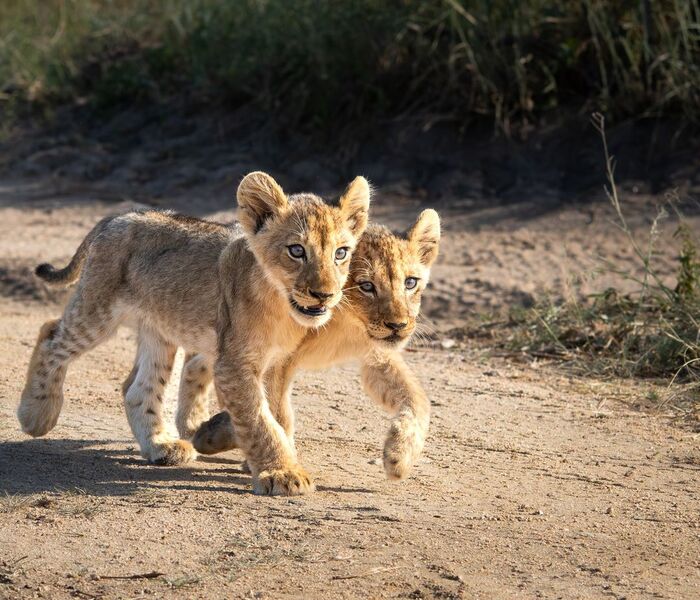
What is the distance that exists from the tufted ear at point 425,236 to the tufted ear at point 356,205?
0.26m

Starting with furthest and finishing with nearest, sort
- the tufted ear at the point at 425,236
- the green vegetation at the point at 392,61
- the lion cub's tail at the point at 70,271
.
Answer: the green vegetation at the point at 392,61, the lion cub's tail at the point at 70,271, the tufted ear at the point at 425,236

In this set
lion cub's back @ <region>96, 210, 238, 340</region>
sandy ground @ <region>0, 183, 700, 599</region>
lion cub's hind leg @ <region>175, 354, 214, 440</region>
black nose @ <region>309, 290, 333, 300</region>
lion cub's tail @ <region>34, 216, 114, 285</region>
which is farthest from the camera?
lion cub's tail @ <region>34, 216, 114, 285</region>

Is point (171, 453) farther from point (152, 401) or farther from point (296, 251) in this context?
point (296, 251)

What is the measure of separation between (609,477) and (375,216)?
598cm

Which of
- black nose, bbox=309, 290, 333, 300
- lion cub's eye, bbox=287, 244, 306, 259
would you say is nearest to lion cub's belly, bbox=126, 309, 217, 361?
lion cub's eye, bbox=287, 244, 306, 259

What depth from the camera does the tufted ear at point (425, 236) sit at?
5605mm

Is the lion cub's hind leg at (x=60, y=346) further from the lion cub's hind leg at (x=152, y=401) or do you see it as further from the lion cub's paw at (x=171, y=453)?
the lion cub's paw at (x=171, y=453)

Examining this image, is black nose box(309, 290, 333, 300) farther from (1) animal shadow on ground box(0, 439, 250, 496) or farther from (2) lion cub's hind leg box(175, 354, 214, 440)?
(2) lion cub's hind leg box(175, 354, 214, 440)

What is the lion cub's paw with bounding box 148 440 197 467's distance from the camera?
5.88 meters

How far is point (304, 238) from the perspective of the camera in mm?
5203

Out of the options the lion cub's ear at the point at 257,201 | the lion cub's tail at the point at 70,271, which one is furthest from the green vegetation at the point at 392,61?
the lion cub's ear at the point at 257,201

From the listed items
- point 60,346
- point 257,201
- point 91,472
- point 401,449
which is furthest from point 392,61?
point 401,449

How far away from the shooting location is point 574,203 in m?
11.3

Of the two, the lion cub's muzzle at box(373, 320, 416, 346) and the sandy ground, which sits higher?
the lion cub's muzzle at box(373, 320, 416, 346)
